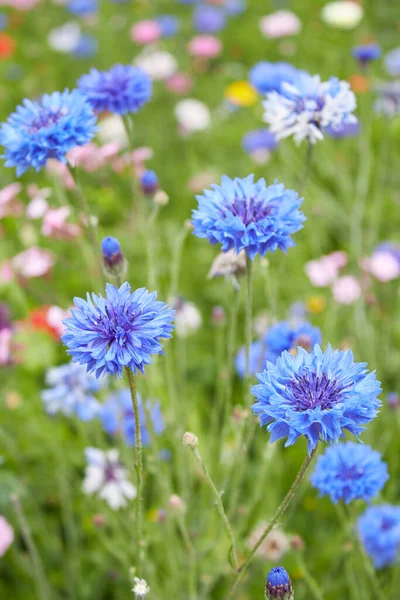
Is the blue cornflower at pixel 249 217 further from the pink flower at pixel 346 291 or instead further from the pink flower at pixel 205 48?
the pink flower at pixel 205 48

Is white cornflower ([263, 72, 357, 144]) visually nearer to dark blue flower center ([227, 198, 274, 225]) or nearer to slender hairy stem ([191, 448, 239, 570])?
dark blue flower center ([227, 198, 274, 225])

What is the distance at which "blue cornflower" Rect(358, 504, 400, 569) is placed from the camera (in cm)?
116

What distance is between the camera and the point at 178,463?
131cm

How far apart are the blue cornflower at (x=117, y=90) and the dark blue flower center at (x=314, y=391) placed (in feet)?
1.91

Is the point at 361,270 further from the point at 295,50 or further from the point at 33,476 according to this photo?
the point at 295,50

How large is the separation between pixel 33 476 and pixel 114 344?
0.95 meters

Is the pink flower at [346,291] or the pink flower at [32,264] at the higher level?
the pink flower at [346,291]

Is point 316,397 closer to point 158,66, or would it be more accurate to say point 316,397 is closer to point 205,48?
point 158,66

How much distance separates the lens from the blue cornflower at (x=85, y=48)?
3.09 meters

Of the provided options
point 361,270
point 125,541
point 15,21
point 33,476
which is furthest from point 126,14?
point 125,541

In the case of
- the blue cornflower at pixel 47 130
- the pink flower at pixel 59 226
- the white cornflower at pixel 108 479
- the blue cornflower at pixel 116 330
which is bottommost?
the blue cornflower at pixel 116 330

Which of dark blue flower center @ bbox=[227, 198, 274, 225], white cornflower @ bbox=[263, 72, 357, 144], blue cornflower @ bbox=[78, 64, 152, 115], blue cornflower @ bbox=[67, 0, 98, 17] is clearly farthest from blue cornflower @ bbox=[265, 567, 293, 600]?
blue cornflower @ bbox=[67, 0, 98, 17]

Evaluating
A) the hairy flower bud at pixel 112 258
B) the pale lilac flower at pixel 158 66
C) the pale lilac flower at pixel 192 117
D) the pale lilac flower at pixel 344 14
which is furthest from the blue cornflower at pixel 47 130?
the pale lilac flower at pixel 344 14

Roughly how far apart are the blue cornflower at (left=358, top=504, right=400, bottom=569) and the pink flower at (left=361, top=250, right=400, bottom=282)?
23.8 inches
